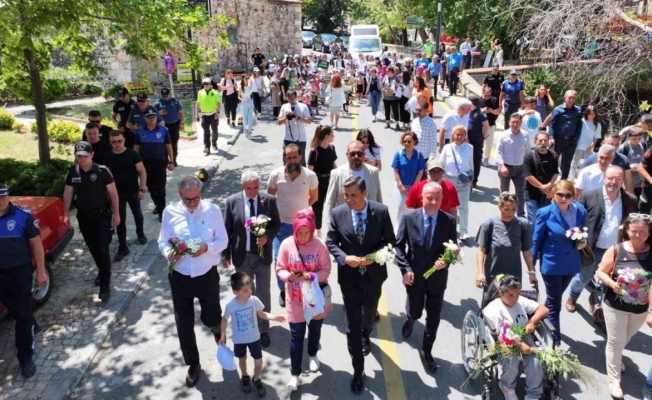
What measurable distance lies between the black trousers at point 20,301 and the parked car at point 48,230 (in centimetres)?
106

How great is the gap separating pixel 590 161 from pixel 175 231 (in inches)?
217

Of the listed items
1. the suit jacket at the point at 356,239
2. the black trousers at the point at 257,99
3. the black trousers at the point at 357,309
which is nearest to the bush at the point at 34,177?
the suit jacket at the point at 356,239

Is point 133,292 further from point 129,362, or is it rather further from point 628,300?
point 628,300

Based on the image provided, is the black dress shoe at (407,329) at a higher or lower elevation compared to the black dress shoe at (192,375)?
higher

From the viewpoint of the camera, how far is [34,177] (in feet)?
30.2

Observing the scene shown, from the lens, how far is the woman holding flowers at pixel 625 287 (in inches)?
177

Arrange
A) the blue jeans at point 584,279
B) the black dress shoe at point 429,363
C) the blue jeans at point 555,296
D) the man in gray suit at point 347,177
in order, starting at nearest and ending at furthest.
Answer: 1. the black dress shoe at point 429,363
2. the blue jeans at point 555,296
3. the blue jeans at point 584,279
4. the man in gray suit at point 347,177

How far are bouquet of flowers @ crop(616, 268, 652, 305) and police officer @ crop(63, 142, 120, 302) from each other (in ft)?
18.2

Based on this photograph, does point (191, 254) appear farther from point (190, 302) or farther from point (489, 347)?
point (489, 347)

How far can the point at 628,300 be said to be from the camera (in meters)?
4.54

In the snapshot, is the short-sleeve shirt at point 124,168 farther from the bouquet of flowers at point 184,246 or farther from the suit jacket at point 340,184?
the bouquet of flowers at point 184,246

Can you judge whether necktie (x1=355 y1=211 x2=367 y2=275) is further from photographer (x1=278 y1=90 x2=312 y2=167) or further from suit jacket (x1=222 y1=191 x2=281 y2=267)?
photographer (x1=278 y1=90 x2=312 y2=167)

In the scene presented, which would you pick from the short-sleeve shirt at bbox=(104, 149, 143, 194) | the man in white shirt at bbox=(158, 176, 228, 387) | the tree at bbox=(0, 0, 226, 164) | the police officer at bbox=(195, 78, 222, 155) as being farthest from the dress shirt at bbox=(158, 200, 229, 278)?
the police officer at bbox=(195, 78, 222, 155)

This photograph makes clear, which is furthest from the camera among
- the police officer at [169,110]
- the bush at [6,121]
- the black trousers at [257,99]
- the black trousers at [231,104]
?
the black trousers at [257,99]
